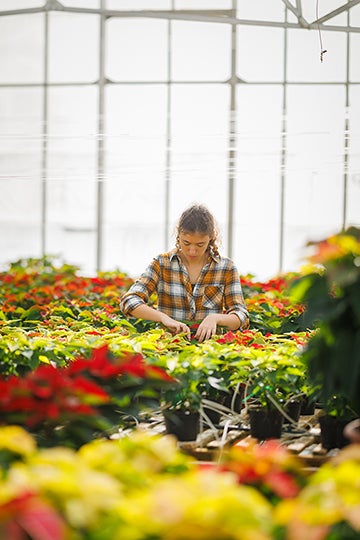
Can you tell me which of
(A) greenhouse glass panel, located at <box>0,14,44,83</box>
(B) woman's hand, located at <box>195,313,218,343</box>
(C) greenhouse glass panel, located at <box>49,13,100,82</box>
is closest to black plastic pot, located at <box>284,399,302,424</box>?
(B) woman's hand, located at <box>195,313,218,343</box>

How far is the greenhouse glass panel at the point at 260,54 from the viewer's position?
1048 centimetres

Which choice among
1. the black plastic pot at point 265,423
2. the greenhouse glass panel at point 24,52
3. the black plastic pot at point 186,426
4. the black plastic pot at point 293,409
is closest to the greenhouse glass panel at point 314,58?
the greenhouse glass panel at point 24,52

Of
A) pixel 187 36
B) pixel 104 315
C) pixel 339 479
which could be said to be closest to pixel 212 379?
pixel 339 479

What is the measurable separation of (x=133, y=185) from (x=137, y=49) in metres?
1.70

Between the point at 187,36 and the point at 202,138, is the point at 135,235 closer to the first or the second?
the point at 202,138

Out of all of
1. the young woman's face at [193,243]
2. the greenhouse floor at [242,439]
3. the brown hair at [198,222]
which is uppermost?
the brown hair at [198,222]

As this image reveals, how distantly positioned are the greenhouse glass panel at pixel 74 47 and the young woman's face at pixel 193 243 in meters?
7.29

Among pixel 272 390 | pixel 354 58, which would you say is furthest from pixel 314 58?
pixel 272 390

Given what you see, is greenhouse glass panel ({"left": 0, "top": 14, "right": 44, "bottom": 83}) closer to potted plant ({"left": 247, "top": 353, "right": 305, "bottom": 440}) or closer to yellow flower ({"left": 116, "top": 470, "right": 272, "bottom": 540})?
potted plant ({"left": 247, "top": 353, "right": 305, "bottom": 440})

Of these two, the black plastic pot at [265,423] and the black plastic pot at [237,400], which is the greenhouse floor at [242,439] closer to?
the black plastic pot at [265,423]

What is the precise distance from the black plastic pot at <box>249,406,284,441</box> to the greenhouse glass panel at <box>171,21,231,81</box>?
27.9ft

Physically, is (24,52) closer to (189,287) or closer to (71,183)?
(71,183)

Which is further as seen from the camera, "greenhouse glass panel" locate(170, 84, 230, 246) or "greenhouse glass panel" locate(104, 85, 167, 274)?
"greenhouse glass panel" locate(104, 85, 167, 274)

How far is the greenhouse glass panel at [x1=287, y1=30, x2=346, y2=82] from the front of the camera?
33.8ft
